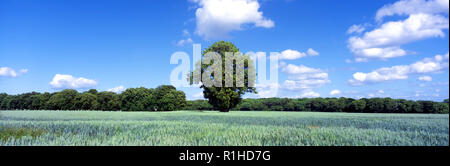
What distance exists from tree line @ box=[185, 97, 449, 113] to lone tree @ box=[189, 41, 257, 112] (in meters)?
13.6

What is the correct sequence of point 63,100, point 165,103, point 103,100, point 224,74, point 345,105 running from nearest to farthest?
point 224,74
point 63,100
point 345,105
point 165,103
point 103,100

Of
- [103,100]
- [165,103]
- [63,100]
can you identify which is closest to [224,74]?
[165,103]

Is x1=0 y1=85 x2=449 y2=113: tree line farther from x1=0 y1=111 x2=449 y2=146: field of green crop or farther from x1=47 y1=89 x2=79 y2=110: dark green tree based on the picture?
x1=0 y1=111 x2=449 y2=146: field of green crop

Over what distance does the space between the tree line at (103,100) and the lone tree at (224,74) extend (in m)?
36.3

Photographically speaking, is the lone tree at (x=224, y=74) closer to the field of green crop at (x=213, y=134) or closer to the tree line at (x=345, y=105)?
the tree line at (x=345, y=105)

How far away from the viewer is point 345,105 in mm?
62156

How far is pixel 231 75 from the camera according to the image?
103ft

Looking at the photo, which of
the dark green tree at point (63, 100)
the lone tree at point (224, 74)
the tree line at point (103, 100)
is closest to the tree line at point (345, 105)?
the tree line at point (103, 100)

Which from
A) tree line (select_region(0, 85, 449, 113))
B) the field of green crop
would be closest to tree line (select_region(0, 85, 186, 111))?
tree line (select_region(0, 85, 449, 113))

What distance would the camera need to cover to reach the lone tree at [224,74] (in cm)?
3253

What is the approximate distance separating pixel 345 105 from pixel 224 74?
146ft

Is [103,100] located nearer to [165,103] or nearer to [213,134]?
[165,103]
